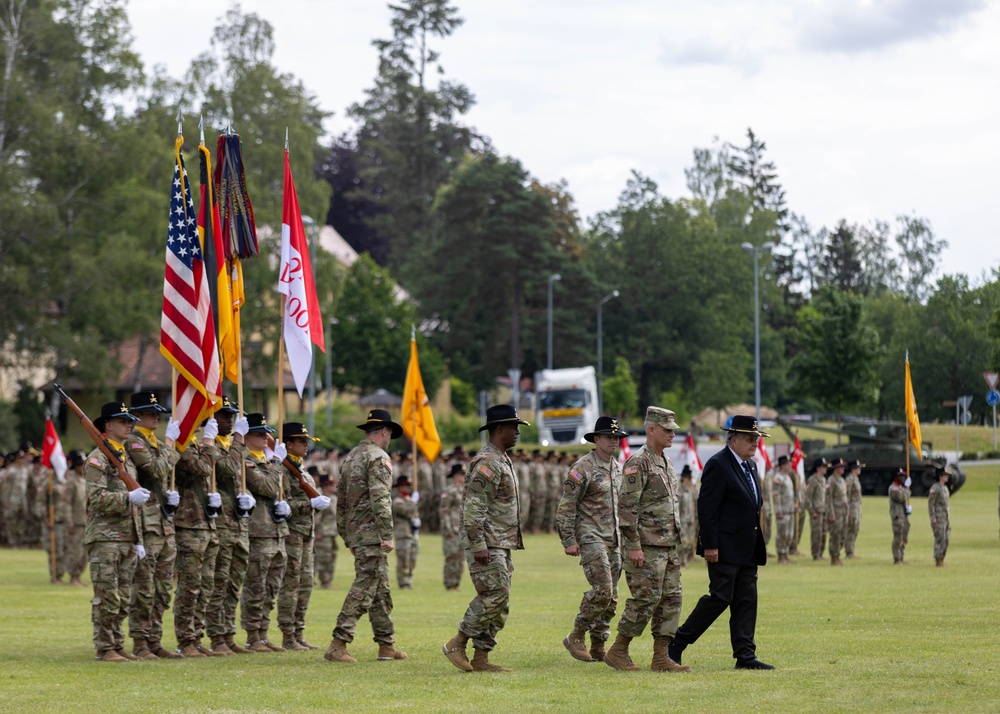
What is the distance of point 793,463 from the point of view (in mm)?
29828

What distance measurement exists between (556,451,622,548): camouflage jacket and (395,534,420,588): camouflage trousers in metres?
9.66

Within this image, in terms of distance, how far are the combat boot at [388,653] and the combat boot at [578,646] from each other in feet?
4.92

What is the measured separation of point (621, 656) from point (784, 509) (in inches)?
618

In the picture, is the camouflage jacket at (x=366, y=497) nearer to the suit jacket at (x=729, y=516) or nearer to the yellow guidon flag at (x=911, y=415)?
the suit jacket at (x=729, y=516)

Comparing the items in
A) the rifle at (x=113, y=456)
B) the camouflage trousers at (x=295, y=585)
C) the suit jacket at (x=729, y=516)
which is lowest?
the camouflage trousers at (x=295, y=585)

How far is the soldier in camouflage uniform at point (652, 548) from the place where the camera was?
11273mm

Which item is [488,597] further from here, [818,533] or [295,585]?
[818,533]

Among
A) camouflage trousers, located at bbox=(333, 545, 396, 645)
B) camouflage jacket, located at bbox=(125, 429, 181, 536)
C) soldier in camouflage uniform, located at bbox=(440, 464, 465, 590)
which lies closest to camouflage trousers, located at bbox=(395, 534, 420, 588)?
soldier in camouflage uniform, located at bbox=(440, 464, 465, 590)

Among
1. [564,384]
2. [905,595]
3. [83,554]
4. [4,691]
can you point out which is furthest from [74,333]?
[4,691]

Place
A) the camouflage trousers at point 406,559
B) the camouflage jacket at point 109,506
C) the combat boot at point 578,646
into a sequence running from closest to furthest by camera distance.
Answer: the combat boot at point 578,646, the camouflage jacket at point 109,506, the camouflage trousers at point 406,559

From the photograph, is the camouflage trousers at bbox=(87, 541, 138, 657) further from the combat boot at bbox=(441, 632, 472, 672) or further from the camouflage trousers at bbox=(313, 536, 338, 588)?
the camouflage trousers at bbox=(313, 536, 338, 588)

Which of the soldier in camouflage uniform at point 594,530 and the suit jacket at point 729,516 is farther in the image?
the soldier in camouflage uniform at point 594,530

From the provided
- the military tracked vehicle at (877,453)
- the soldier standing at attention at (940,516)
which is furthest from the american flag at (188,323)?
the military tracked vehicle at (877,453)

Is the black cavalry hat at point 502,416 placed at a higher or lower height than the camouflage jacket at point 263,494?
higher
